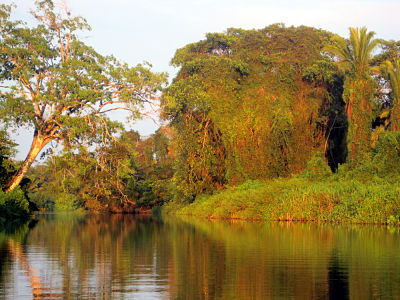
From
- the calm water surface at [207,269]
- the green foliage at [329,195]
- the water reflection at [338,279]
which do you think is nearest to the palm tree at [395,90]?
the green foliage at [329,195]

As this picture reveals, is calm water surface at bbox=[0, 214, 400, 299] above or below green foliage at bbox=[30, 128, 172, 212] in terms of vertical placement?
below

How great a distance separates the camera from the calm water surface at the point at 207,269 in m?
10.4

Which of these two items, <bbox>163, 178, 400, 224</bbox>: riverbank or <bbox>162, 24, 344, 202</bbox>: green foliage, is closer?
<bbox>163, 178, 400, 224</bbox>: riverbank

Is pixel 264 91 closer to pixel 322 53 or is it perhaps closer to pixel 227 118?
pixel 227 118

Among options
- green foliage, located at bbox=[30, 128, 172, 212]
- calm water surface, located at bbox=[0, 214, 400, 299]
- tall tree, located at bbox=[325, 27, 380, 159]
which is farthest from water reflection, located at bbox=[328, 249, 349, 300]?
tall tree, located at bbox=[325, 27, 380, 159]

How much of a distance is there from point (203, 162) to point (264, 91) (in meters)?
7.54

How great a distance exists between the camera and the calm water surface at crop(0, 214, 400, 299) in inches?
408

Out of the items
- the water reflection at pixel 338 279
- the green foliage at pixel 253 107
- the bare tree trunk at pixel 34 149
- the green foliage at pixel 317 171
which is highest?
the green foliage at pixel 253 107

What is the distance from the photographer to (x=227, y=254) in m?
16.7

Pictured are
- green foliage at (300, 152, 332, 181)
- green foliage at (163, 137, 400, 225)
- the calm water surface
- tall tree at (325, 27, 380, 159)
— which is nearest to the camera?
the calm water surface

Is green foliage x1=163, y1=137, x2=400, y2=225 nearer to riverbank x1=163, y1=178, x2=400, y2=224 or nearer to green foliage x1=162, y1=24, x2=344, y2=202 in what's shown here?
riverbank x1=163, y1=178, x2=400, y2=224

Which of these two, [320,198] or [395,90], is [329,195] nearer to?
[320,198]

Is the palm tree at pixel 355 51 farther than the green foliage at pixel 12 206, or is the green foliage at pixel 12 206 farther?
the palm tree at pixel 355 51

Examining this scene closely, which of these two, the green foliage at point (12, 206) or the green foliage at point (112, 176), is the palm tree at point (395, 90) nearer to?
the green foliage at point (112, 176)
